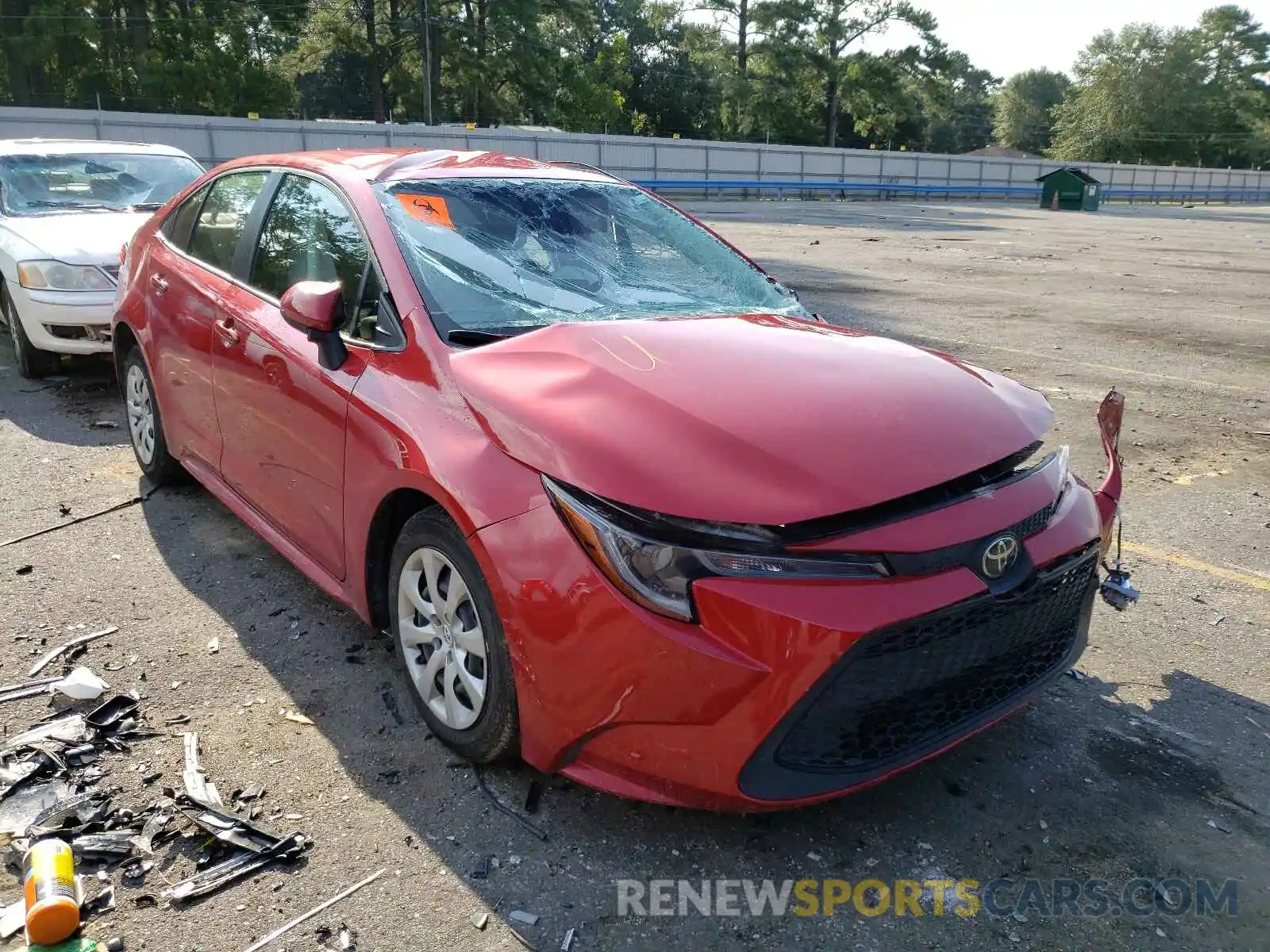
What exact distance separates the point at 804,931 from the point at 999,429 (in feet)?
4.43

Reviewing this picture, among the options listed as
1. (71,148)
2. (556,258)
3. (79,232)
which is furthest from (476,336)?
(71,148)

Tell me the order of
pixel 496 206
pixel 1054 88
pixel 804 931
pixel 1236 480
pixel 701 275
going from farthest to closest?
pixel 1054 88 < pixel 1236 480 < pixel 701 275 < pixel 496 206 < pixel 804 931

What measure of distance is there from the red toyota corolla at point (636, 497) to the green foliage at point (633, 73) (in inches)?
1689

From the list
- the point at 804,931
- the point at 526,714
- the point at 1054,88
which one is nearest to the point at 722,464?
the point at 526,714

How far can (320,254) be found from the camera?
11.4ft

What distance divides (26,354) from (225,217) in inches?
147

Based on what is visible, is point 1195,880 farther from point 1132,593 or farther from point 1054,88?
point 1054,88

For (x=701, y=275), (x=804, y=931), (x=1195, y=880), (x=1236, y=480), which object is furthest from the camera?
(x=1236, y=480)

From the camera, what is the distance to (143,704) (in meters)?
3.13

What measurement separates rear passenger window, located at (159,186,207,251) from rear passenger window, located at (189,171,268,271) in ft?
0.23

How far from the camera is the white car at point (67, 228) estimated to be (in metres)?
6.57

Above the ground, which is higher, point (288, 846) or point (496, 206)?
point (496, 206)

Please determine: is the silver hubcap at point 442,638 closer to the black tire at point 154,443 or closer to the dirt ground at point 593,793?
the dirt ground at point 593,793

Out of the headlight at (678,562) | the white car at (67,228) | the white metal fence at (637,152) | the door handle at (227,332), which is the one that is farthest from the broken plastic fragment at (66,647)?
the white metal fence at (637,152)
